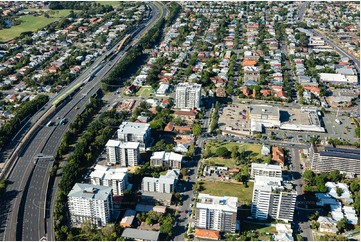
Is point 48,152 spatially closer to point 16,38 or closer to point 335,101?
point 335,101

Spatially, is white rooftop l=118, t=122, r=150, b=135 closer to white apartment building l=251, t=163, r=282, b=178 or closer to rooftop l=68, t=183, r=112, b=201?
rooftop l=68, t=183, r=112, b=201

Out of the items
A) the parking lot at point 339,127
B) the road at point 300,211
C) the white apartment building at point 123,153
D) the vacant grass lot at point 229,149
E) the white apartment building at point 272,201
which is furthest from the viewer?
the parking lot at point 339,127

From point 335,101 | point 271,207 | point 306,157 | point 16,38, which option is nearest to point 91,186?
point 271,207

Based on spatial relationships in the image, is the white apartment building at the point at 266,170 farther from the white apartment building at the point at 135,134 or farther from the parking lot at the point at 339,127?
the parking lot at the point at 339,127

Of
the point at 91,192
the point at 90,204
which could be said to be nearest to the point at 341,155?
the point at 91,192

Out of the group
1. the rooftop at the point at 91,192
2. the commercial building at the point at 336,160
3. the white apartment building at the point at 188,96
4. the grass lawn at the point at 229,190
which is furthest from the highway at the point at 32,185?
the commercial building at the point at 336,160

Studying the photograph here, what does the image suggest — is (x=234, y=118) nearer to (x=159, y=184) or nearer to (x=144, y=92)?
(x=144, y=92)
